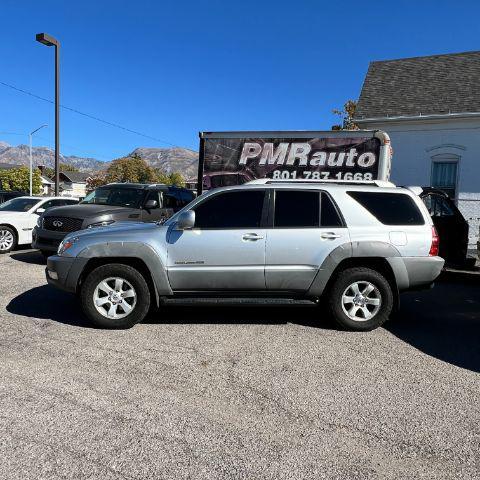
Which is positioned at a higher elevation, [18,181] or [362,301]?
[18,181]

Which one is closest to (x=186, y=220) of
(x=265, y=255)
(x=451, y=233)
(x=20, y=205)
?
(x=265, y=255)

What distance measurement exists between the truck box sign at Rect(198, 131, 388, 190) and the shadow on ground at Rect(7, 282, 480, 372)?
3.22m

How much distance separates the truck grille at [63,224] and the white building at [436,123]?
1106 cm

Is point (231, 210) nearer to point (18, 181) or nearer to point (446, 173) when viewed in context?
point (446, 173)

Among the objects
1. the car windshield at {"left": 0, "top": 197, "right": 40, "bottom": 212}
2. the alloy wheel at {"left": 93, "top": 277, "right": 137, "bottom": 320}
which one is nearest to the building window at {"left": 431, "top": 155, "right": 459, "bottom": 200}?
the car windshield at {"left": 0, "top": 197, "right": 40, "bottom": 212}

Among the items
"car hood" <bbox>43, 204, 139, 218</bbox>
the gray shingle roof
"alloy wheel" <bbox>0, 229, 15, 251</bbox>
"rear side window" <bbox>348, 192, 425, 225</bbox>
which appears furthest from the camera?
the gray shingle roof

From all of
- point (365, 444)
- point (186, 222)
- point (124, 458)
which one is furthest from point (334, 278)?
point (124, 458)

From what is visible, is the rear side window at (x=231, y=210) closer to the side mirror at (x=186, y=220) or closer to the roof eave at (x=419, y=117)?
the side mirror at (x=186, y=220)

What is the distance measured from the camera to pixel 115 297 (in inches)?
213

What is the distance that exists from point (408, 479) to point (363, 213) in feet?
11.3

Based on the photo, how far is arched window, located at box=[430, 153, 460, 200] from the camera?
15586mm

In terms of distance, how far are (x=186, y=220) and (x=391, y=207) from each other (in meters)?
2.54

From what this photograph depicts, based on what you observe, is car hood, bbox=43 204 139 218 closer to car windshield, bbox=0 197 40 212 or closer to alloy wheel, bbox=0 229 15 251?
alloy wheel, bbox=0 229 15 251

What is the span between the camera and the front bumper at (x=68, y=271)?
17.9ft
